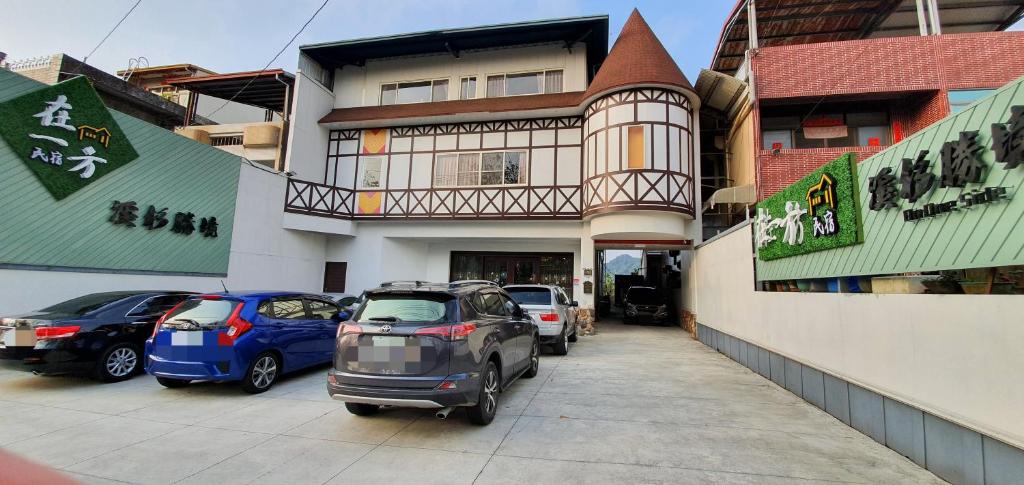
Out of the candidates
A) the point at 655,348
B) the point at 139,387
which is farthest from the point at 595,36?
the point at 139,387

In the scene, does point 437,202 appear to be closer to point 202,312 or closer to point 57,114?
point 57,114

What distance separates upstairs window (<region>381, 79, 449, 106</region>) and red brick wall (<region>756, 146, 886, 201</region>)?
36.6ft

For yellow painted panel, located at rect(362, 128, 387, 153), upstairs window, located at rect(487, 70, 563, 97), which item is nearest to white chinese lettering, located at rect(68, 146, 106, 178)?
yellow painted panel, located at rect(362, 128, 387, 153)

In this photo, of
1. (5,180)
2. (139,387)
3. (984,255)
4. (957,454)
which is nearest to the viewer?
(984,255)

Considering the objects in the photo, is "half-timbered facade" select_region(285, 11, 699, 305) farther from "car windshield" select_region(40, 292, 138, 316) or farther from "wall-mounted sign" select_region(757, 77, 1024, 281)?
"wall-mounted sign" select_region(757, 77, 1024, 281)

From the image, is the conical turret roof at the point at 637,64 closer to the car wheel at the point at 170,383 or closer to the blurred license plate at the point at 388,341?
the blurred license plate at the point at 388,341

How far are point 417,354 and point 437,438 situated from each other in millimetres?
909

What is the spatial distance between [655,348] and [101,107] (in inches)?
547

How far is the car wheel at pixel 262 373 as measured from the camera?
20.0ft

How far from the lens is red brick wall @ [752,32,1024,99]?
1161 centimetres

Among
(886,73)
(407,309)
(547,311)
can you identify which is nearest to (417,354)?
(407,309)

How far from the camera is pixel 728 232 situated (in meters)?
9.94

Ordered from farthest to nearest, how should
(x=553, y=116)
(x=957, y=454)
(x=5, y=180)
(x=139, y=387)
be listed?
1. (x=553, y=116)
2. (x=5, y=180)
3. (x=139, y=387)
4. (x=957, y=454)

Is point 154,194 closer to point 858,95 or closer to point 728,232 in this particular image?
point 728,232
